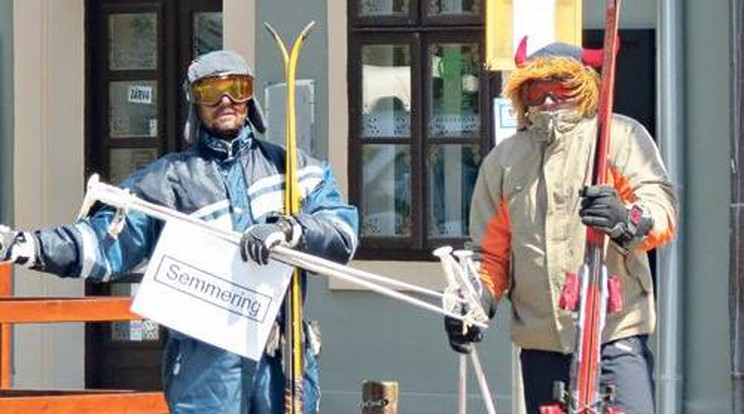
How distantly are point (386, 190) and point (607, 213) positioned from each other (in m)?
4.68

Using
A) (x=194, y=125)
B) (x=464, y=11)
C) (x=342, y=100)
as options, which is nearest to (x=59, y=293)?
(x=342, y=100)

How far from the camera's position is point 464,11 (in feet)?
30.5

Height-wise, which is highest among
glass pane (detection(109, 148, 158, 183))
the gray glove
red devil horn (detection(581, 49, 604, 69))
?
red devil horn (detection(581, 49, 604, 69))

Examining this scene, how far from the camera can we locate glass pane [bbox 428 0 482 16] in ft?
30.4

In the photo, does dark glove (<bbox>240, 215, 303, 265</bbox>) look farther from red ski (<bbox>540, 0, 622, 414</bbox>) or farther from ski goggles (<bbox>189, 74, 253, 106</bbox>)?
red ski (<bbox>540, 0, 622, 414</bbox>)

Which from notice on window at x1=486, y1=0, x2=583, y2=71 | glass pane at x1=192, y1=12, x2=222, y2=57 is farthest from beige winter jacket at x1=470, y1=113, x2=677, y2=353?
glass pane at x1=192, y1=12, x2=222, y2=57

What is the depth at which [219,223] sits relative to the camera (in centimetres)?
550

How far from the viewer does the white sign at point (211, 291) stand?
5426 mm

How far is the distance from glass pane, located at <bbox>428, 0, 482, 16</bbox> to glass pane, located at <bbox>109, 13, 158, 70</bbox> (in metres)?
1.85

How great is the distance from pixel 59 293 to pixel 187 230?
4657 millimetres

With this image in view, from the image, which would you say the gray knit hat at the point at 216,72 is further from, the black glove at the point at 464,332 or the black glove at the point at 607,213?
the black glove at the point at 607,213

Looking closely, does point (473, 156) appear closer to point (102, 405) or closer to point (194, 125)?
point (102, 405)

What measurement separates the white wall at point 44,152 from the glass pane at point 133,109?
343 mm

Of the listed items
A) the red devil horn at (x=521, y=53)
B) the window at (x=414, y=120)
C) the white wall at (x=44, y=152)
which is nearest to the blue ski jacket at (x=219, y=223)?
the red devil horn at (x=521, y=53)
